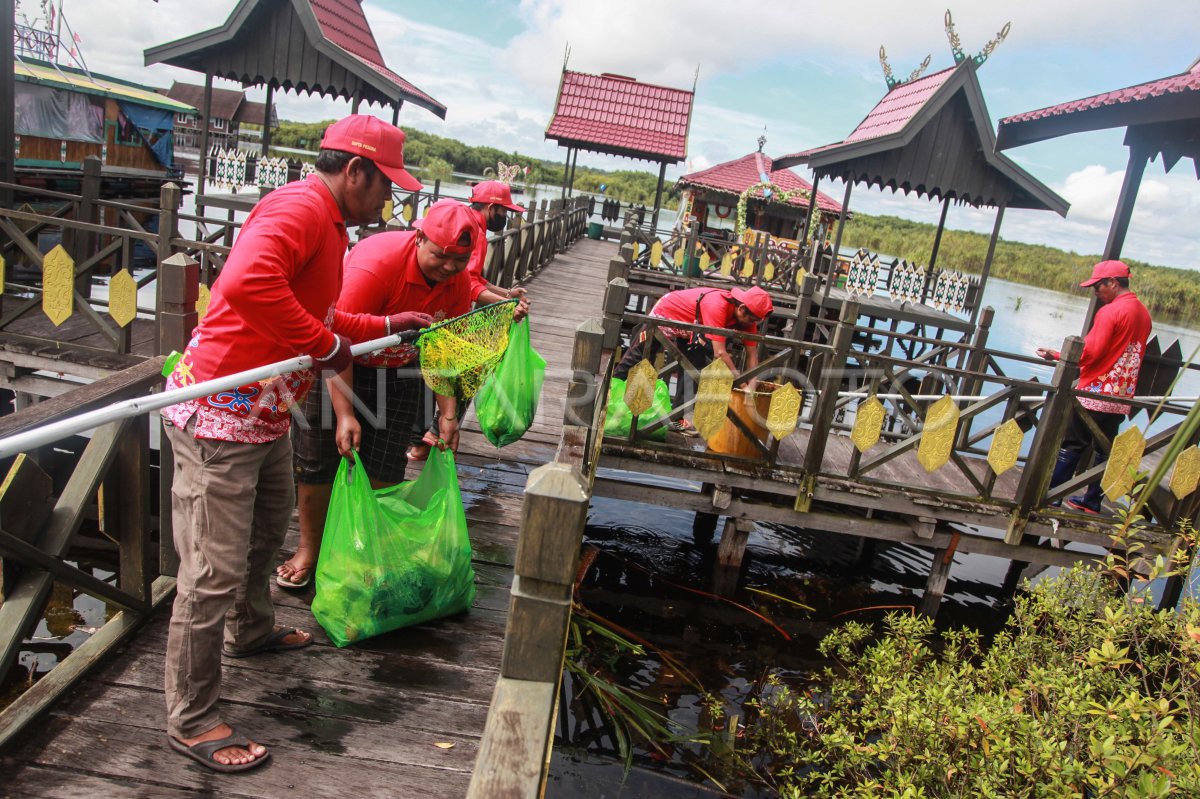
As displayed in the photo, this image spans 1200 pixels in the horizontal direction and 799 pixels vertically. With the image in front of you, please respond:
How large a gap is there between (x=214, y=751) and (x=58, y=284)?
5655mm

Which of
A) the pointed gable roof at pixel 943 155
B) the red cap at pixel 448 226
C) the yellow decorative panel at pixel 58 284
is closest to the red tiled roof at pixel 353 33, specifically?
the pointed gable roof at pixel 943 155

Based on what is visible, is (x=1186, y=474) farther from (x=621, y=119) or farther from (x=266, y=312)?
(x=621, y=119)

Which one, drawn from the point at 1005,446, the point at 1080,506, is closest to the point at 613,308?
the point at 1005,446

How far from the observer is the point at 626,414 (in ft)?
20.4

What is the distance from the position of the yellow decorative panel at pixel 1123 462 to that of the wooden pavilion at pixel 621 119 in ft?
50.7

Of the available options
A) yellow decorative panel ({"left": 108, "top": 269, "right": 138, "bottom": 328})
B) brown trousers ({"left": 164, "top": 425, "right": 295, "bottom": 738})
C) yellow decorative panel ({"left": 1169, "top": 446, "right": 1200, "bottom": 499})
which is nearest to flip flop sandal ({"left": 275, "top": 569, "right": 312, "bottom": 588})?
brown trousers ({"left": 164, "top": 425, "right": 295, "bottom": 738})

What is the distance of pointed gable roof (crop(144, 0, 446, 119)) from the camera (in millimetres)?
12359

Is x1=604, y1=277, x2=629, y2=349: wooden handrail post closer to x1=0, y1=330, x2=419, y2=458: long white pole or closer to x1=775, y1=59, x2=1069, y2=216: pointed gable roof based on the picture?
x1=0, y1=330, x2=419, y2=458: long white pole

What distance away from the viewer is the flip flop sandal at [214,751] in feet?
7.49

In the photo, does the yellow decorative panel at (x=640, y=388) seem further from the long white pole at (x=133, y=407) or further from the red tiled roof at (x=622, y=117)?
the red tiled roof at (x=622, y=117)

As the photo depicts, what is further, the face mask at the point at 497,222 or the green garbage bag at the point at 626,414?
the green garbage bag at the point at 626,414

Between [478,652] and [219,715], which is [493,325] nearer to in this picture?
[478,652]

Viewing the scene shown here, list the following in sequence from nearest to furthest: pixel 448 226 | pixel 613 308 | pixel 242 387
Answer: pixel 242 387 < pixel 448 226 < pixel 613 308

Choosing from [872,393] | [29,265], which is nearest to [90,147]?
[29,265]
